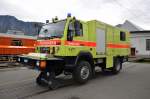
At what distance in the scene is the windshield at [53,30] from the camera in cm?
909

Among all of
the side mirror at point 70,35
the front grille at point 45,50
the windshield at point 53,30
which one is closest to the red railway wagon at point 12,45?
the windshield at point 53,30

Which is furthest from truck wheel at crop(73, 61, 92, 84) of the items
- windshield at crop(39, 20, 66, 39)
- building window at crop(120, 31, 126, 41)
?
building window at crop(120, 31, 126, 41)

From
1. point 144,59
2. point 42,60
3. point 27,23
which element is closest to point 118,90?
point 42,60

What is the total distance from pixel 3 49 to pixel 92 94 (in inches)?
594

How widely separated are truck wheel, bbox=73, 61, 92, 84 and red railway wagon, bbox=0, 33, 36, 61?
1311 cm

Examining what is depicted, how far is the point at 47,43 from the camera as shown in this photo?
9.19m

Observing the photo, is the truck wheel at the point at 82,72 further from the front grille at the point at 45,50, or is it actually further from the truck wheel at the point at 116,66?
the truck wheel at the point at 116,66

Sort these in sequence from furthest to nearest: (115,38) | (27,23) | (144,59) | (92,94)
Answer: (27,23)
(144,59)
(115,38)
(92,94)

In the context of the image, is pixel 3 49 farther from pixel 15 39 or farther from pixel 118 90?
pixel 118 90

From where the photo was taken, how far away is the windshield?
9.09m

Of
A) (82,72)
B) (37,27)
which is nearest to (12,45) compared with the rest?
(37,27)

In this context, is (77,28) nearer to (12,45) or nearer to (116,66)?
(116,66)

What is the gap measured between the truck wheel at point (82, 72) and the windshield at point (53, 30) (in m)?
1.60

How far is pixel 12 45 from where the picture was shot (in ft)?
71.6
